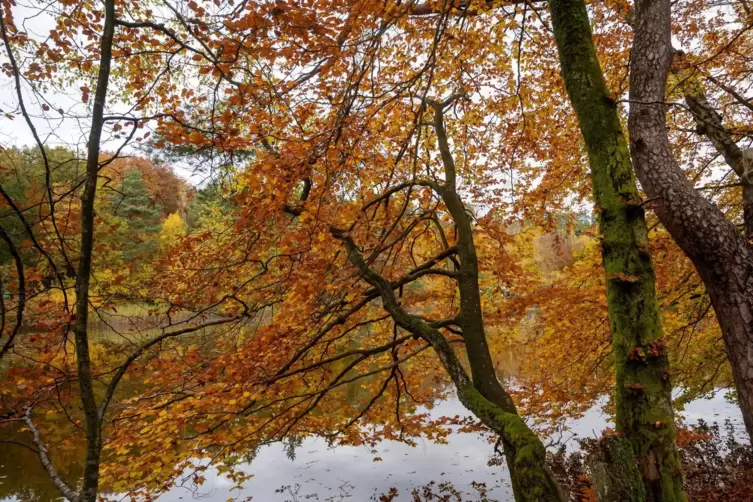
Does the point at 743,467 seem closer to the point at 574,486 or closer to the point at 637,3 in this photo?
the point at 574,486

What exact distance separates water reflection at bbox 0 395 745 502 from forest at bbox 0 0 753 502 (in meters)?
0.08

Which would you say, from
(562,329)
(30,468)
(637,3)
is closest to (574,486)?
(562,329)

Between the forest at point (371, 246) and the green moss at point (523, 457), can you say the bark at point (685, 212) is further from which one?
the green moss at point (523, 457)

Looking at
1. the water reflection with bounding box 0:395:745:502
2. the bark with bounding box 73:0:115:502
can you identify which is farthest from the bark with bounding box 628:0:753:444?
the water reflection with bounding box 0:395:745:502

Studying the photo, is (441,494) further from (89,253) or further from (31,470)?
(31,470)

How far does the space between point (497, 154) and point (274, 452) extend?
898cm

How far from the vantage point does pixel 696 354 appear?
7.75 metres

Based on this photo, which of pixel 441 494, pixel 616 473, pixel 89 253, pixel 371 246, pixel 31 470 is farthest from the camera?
pixel 31 470

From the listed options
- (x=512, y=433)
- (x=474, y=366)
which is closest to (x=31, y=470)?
(x=474, y=366)

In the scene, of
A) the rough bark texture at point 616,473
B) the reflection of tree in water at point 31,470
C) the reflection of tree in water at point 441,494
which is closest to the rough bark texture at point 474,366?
the rough bark texture at point 616,473

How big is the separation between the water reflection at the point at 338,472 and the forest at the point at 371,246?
0.08 m

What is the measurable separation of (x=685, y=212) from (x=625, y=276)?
2.68ft

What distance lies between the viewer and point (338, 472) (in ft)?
32.0

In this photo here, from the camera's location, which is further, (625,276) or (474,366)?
(474,366)
